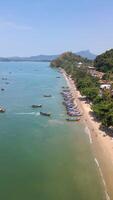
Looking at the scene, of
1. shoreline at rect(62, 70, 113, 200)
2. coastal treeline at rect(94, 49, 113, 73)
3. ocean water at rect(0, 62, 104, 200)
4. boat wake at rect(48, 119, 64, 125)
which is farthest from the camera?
coastal treeline at rect(94, 49, 113, 73)

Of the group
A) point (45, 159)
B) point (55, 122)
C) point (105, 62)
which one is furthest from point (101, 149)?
point (105, 62)

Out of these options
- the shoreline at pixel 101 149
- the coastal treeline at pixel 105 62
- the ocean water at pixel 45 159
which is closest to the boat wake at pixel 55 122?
the ocean water at pixel 45 159

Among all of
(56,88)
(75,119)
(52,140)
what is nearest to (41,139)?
(52,140)

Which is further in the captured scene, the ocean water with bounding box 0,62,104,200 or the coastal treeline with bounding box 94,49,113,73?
the coastal treeline with bounding box 94,49,113,73

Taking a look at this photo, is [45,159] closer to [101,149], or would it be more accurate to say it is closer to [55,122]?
[101,149]

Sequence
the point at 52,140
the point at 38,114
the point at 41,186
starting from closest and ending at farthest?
1. the point at 41,186
2. the point at 52,140
3. the point at 38,114

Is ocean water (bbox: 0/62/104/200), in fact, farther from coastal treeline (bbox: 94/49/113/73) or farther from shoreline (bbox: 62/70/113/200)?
coastal treeline (bbox: 94/49/113/73)

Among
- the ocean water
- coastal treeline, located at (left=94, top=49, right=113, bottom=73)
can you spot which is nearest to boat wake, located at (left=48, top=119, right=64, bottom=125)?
the ocean water

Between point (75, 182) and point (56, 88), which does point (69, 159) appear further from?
point (56, 88)
